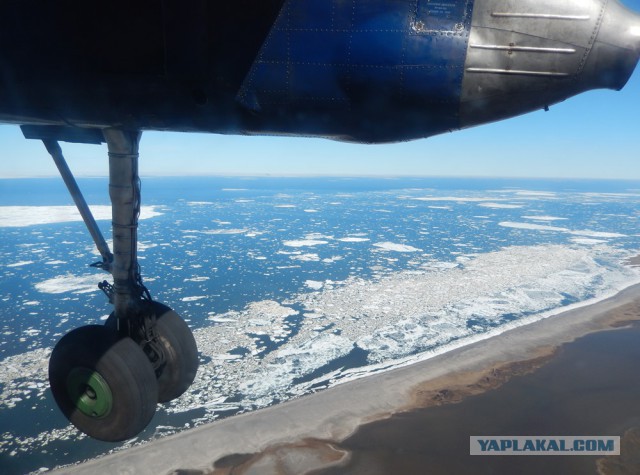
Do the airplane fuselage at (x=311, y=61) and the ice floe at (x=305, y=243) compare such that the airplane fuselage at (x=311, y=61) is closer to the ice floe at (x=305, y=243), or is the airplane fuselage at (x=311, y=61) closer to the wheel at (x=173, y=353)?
the wheel at (x=173, y=353)

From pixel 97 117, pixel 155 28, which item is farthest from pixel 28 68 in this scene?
pixel 155 28

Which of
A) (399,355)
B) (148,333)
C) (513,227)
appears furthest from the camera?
(513,227)

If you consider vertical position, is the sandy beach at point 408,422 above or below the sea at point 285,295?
below

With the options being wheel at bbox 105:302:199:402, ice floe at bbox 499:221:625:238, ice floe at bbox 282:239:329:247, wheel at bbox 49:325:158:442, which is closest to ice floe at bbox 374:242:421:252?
ice floe at bbox 282:239:329:247

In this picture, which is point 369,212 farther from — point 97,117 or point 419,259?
point 97,117

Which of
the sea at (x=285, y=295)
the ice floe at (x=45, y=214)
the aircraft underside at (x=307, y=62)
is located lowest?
the sea at (x=285, y=295)

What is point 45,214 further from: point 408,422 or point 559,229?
point 559,229

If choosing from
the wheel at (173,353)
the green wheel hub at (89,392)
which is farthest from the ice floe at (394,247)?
the green wheel hub at (89,392)

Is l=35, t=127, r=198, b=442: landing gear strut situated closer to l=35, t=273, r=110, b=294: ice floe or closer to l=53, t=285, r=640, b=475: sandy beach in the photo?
l=53, t=285, r=640, b=475: sandy beach
